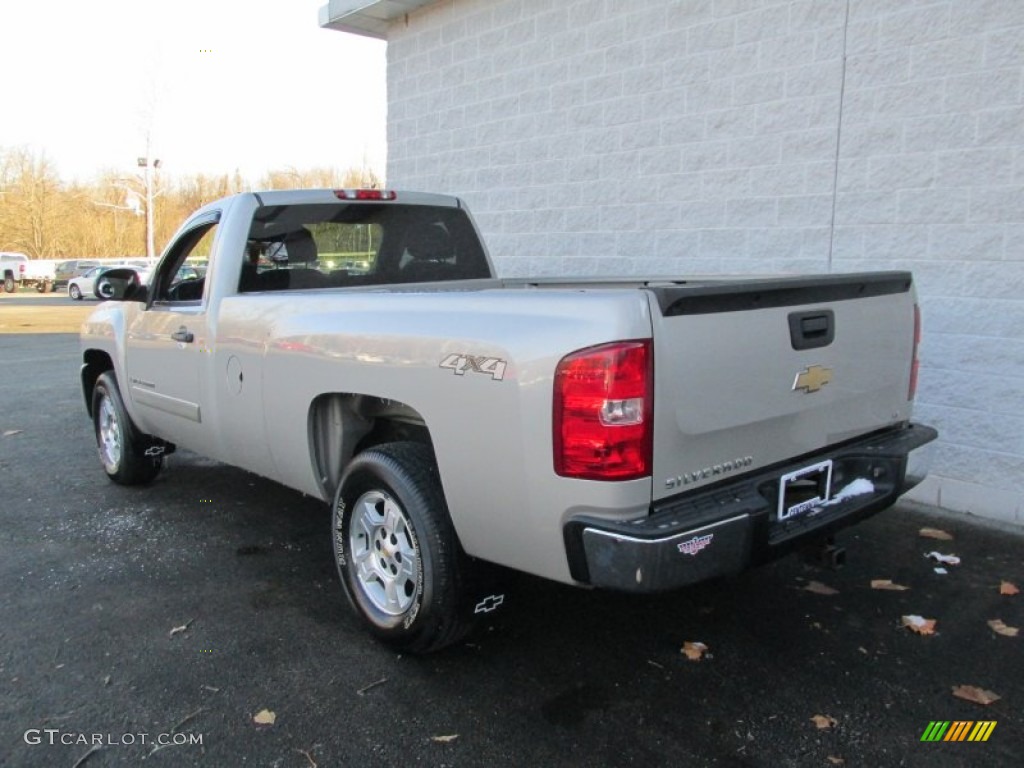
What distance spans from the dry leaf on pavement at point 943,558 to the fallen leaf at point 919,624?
0.81 meters

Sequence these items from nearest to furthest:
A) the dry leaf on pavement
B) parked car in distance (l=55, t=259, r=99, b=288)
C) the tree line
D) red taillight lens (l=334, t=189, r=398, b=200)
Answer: the dry leaf on pavement
red taillight lens (l=334, t=189, r=398, b=200)
parked car in distance (l=55, t=259, r=99, b=288)
the tree line

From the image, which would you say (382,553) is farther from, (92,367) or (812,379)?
(92,367)

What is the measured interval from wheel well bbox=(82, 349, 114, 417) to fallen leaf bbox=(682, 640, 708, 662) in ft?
15.6

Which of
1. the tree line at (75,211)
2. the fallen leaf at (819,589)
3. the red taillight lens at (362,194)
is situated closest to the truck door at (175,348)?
the red taillight lens at (362,194)

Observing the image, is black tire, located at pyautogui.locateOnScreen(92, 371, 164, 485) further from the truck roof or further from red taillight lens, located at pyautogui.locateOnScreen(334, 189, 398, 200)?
red taillight lens, located at pyautogui.locateOnScreen(334, 189, 398, 200)

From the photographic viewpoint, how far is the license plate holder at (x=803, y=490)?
10.1 ft

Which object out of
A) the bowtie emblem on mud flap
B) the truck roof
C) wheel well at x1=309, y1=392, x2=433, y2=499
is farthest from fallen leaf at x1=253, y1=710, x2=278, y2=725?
the truck roof

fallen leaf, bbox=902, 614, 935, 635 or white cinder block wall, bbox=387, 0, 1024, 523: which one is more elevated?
white cinder block wall, bbox=387, 0, 1024, 523

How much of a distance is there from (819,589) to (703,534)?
185cm

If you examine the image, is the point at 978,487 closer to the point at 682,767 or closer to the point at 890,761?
the point at 890,761

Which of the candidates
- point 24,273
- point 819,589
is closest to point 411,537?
point 819,589

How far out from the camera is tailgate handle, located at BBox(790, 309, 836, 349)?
3.08 metres

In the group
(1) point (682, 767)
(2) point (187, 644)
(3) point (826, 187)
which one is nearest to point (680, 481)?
(1) point (682, 767)

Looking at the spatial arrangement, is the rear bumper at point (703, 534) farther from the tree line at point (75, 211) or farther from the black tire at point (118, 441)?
the tree line at point (75, 211)
